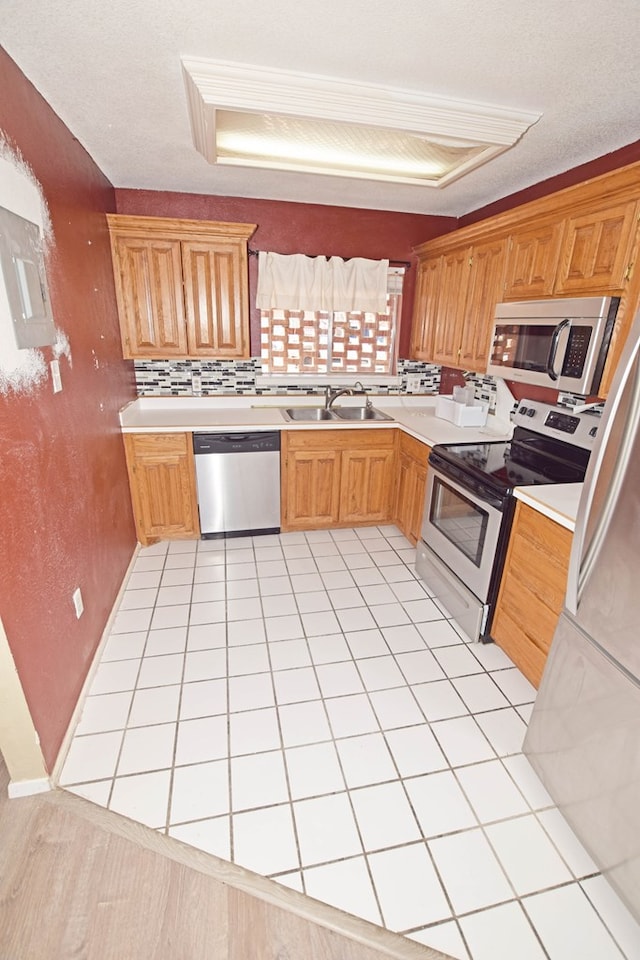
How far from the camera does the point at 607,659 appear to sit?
1.36m

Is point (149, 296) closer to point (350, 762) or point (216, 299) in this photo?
point (216, 299)

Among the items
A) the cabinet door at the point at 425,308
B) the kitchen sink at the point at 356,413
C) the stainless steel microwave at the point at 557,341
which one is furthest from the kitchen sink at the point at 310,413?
the stainless steel microwave at the point at 557,341

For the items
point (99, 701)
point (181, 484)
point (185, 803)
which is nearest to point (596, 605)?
point (185, 803)

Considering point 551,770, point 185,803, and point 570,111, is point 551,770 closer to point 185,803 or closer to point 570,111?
point 185,803

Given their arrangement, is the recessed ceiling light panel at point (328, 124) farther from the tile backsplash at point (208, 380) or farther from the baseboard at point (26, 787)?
the baseboard at point (26, 787)

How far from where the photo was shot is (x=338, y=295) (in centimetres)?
357

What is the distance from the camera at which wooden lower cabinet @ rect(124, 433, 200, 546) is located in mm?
3092

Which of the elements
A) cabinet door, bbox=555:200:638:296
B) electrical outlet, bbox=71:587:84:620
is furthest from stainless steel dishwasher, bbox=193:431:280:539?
cabinet door, bbox=555:200:638:296

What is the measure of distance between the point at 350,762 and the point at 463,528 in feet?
4.36

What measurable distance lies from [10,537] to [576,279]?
8.41 feet

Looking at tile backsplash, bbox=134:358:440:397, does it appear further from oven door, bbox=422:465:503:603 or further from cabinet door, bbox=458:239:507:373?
oven door, bbox=422:465:503:603

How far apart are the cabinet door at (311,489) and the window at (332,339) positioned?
867 mm

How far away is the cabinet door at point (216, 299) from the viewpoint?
10.2 feet

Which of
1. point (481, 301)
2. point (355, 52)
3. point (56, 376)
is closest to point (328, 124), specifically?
point (355, 52)
